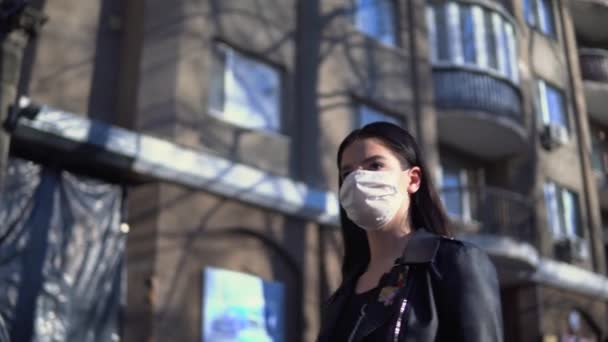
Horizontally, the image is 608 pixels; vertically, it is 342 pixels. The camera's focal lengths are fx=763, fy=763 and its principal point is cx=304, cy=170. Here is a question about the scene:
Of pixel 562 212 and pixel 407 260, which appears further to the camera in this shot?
pixel 562 212

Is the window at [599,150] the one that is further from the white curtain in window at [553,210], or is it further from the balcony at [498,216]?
the balcony at [498,216]

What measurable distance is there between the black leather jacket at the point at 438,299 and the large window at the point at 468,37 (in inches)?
579

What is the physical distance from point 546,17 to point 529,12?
1.23 m

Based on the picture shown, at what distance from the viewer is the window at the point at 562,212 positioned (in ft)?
58.4

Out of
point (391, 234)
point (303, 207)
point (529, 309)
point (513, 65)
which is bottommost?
point (391, 234)

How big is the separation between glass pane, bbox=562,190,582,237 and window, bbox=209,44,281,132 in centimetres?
904

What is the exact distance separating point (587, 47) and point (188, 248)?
61.0ft

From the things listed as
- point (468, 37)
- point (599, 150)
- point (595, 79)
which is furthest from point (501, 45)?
point (599, 150)

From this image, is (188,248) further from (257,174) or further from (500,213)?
(500,213)

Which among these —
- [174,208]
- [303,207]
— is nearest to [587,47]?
[303,207]

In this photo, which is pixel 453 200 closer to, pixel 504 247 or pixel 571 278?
pixel 504 247

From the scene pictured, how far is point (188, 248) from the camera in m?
10.5

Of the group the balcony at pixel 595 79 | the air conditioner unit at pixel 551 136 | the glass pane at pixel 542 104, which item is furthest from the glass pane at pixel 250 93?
the balcony at pixel 595 79

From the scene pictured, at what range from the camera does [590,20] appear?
77.7 ft
